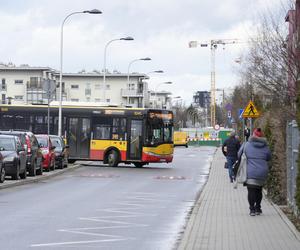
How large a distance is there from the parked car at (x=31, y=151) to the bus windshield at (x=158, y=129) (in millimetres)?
9528

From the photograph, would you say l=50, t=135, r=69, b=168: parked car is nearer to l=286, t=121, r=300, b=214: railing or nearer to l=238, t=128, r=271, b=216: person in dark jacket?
l=286, t=121, r=300, b=214: railing

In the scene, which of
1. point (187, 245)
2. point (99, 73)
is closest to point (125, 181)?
point (187, 245)

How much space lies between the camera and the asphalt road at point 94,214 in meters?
11.1

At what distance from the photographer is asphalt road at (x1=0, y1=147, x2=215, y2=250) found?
1114cm

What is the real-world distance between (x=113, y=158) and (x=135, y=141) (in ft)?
5.04

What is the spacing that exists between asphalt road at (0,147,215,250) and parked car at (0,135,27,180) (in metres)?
0.89

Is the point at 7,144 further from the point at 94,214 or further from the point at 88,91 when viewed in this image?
the point at 88,91

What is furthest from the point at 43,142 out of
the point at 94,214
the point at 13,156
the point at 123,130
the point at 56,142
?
the point at 94,214

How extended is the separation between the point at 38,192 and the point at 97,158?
17039mm

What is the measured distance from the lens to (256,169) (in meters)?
14.1

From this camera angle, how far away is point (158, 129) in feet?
125

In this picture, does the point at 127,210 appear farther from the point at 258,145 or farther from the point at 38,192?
the point at 38,192

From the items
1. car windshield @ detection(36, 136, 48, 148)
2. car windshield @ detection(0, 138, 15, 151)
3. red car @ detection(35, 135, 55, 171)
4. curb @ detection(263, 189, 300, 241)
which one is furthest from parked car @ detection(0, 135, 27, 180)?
curb @ detection(263, 189, 300, 241)

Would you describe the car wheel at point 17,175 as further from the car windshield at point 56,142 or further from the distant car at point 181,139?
the distant car at point 181,139
